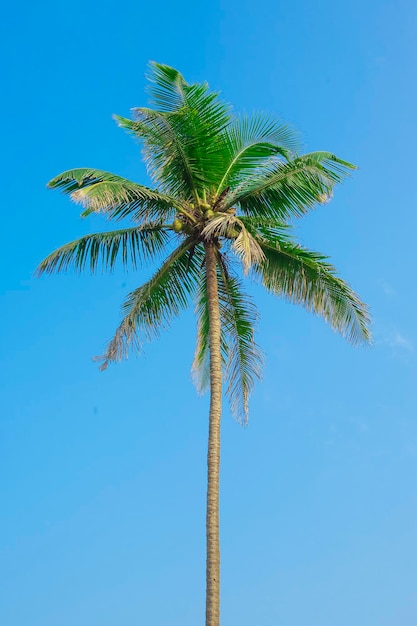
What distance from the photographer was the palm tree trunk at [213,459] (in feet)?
44.7

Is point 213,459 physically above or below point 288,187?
below

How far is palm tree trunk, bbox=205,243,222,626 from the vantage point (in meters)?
13.6

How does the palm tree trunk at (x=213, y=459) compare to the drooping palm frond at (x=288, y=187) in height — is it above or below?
below

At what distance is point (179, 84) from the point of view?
17.3 metres

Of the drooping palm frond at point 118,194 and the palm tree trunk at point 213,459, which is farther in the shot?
the drooping palm frond at point 118,194

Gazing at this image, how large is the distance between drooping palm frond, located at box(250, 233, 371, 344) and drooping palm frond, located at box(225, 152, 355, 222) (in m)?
0.68

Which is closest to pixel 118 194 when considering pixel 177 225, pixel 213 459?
pixel 177 225

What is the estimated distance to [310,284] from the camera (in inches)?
703

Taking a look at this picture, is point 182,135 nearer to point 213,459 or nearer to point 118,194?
point 118,194

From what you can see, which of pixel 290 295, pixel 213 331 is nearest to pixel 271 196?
pixel 290 295

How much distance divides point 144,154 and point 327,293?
184 inches

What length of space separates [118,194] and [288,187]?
351 centimetres

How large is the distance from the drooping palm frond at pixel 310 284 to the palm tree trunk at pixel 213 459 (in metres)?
1.51

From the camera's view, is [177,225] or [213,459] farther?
[177,225]
